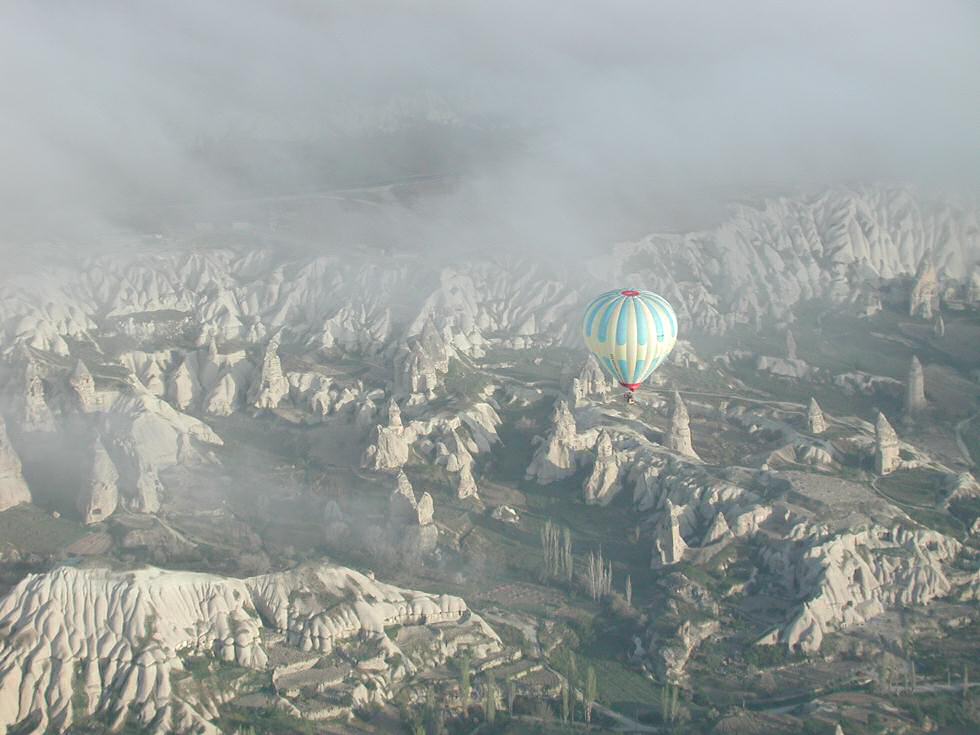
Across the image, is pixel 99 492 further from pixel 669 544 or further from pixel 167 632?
pixel 669 544

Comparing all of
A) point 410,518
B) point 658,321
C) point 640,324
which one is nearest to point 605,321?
point 640,324

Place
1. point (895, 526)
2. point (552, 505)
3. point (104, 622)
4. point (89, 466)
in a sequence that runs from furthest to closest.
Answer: point (552, 505)
point (89, 466)
point (895, 526)
point (104, 622)

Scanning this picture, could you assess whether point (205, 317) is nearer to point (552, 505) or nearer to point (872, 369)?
point (552, 505)

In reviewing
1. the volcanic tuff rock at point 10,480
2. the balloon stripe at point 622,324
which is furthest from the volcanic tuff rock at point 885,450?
the volcanic tuff rock at point 10,480

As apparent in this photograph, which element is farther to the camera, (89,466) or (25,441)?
(25,441)

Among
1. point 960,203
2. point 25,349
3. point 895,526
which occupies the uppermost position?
point 960,203

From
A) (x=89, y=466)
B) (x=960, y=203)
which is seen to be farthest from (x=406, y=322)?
(x=960, y=203)
